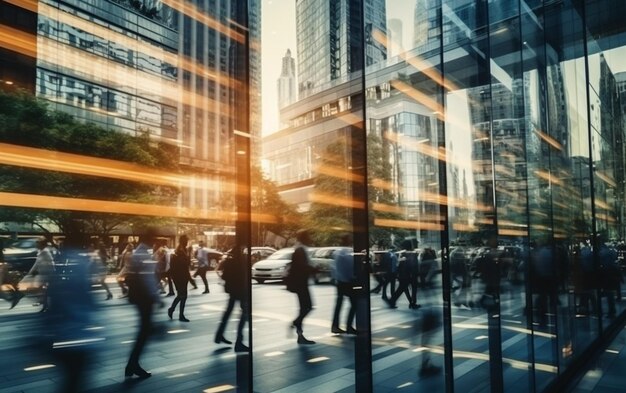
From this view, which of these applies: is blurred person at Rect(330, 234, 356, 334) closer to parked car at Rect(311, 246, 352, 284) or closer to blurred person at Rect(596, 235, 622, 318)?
blurred person at Rect(596, 235, 622, 318)

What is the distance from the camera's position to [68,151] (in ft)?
46.1

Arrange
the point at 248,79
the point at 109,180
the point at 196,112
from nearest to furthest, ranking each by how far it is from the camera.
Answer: the point at 248,79 < the point at 109,180 < the point at 196,112

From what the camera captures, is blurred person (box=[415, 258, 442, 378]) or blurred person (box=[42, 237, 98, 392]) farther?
blurred person (box=[415, 258, 442, 378])

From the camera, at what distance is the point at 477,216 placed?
4023mm

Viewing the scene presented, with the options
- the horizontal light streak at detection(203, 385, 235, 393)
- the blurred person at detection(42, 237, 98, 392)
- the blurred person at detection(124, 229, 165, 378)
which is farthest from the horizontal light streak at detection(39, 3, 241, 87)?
the blurred person at detection(42, 237, 98, 392)

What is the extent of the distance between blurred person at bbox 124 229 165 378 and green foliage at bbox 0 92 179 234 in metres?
6.30

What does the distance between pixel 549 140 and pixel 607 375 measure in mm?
2872

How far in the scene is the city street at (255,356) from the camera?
4.20 m

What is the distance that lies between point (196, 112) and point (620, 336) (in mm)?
73109

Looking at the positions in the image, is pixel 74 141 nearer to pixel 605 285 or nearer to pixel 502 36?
pixel 502 36

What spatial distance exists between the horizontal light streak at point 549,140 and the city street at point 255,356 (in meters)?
2.29

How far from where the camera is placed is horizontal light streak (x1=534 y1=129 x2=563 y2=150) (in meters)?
4.73

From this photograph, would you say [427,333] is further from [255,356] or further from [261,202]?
[261,202]

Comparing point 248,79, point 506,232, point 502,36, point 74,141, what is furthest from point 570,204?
point 74,141
